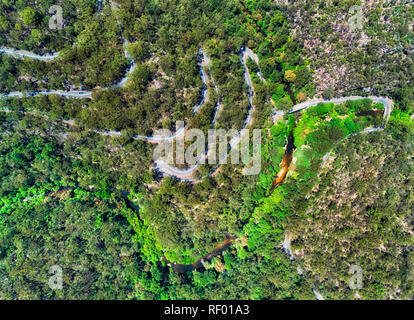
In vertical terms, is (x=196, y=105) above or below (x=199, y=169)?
above

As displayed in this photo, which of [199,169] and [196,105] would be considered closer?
[196,105]

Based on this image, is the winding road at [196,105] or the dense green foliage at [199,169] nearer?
the dense green foliage at [199,169]

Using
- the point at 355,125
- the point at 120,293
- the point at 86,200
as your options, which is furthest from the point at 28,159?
the point at 355,125

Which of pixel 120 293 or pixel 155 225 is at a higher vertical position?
pixel 155 225

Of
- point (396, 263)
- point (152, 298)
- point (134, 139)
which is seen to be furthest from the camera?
point (152, 298)

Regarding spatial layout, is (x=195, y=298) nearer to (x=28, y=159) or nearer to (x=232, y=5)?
(x=28, y=159)

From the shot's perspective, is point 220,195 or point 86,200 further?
point 86,200

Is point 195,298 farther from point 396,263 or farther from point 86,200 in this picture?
point 396,263

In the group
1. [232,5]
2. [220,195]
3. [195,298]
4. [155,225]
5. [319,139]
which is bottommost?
[195,298]

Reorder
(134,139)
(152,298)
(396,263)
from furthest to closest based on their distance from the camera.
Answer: (152,298)
(134,139)
(396,263)

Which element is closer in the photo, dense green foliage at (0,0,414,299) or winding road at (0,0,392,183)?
dense green foliage at (0,0,414,299)
